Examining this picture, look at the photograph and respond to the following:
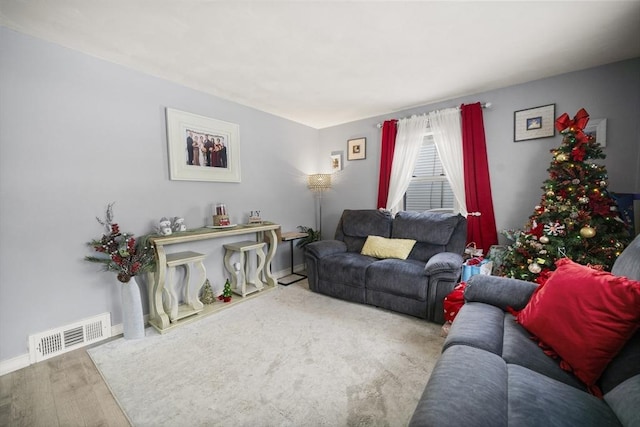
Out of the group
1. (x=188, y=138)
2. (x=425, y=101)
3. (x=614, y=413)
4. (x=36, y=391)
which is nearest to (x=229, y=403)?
(x=36, y=391)

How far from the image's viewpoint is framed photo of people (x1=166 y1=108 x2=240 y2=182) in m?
2.70

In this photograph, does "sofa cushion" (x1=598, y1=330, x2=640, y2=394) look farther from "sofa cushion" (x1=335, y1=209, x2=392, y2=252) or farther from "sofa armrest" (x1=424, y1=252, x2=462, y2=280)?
"sofa cushion" (x1=335, y1=209, x2=392, y2=252)

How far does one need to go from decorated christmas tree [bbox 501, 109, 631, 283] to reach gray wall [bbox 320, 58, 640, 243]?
40 centimetres

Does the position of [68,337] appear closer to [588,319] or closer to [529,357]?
[529,357]

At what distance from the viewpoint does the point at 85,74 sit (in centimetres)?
215

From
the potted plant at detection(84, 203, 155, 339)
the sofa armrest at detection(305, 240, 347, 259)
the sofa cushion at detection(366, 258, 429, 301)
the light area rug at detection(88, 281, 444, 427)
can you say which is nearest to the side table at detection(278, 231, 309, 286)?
the sofa armrest at detection(305, 240, 347, 259)

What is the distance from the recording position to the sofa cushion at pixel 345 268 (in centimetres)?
283

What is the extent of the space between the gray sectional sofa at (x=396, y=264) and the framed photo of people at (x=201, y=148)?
4.74 feet

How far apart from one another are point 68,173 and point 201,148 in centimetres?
116

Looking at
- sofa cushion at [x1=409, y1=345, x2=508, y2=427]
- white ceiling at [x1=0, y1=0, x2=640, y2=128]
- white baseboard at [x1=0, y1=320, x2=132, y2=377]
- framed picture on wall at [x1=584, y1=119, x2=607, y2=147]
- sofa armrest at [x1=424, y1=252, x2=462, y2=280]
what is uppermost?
white ceiling at [x1=0, y1=0, x2=640, y2=128]

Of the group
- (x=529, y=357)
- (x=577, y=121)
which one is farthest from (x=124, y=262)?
(x=577, y=121)

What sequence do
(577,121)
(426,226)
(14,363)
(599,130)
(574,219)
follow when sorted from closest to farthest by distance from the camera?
1. (14,363)
2. (574,219)
3. (577,121)
4. (599,130)
5. (426,226)

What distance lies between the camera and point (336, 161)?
171 inches

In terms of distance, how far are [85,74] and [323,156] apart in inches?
123
